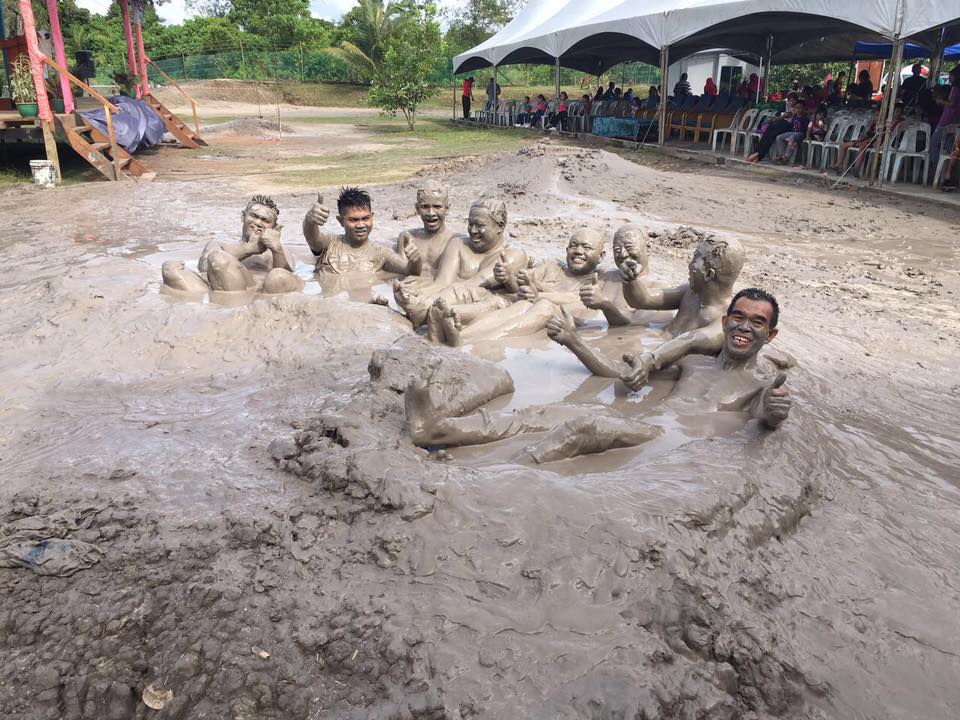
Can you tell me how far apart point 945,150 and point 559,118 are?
13549 millimetres

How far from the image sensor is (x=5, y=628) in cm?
219

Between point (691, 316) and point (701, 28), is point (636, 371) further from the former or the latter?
point (701, 28)

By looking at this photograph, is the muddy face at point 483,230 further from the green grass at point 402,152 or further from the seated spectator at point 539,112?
the seated spectator at point 539,112

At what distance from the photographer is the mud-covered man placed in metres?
6.26

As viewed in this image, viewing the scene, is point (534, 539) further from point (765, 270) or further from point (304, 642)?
point (765, 270)

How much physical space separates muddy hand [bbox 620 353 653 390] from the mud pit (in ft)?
0.73

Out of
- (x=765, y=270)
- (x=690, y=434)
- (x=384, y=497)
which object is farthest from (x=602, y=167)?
(x=384, y=497)

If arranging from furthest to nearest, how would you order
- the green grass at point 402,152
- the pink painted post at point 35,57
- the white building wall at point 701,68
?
the white building wall at point 701,68 < the green grass at point 402,152 < the pink painted post at point 35,57

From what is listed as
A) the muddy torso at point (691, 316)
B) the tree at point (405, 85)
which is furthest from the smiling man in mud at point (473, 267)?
the tree at point (405, 85)

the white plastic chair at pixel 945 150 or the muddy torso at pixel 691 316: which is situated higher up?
the white plastic chair at pixel 945 150

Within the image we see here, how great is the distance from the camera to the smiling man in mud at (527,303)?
A: 4.78m

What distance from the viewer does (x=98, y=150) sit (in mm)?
13320

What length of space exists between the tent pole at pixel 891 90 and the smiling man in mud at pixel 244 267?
31.6ft

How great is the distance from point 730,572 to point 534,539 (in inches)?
26.1
